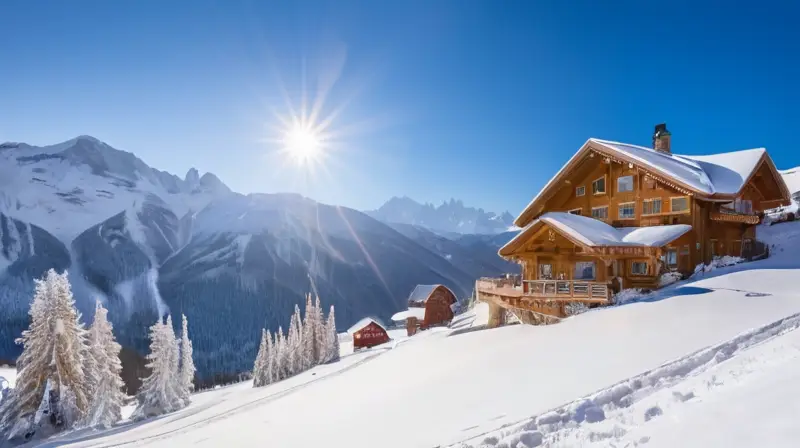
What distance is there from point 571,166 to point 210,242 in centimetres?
18576

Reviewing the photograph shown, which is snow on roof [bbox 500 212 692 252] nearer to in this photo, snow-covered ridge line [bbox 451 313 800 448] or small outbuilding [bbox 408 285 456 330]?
snow-covered ridge line [bbox 451 313 800 448]

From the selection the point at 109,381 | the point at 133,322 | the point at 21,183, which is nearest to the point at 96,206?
the point at 21,183

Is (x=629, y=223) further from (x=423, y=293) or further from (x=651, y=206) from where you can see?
(x=423, y=293)

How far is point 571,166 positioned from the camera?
79.9 feet

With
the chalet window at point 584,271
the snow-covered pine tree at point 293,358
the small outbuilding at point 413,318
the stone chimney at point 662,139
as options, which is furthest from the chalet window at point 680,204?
the small outbuilding at point 413,318

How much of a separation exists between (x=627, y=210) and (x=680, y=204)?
278 centimetres

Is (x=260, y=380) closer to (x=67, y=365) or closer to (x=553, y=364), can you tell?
(x=67, y=365)

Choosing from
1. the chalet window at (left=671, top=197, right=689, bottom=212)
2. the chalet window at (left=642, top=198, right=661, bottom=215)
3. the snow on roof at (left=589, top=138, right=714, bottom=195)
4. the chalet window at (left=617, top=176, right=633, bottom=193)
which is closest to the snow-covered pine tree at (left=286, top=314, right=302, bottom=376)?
the chalet window at (left=617, top=176, right=633, bottom=193)

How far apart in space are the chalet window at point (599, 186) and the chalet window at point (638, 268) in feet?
17.1

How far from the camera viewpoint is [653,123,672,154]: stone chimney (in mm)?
25891

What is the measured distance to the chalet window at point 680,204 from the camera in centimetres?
2053

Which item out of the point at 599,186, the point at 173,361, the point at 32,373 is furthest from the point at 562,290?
the point at 173,361

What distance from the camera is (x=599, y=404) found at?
715 cm

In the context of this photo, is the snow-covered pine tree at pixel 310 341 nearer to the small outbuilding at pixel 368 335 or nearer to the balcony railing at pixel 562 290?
the small outbuilding at pixel 368 335
